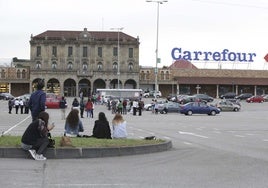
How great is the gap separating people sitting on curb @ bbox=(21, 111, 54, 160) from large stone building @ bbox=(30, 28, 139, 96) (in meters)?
118

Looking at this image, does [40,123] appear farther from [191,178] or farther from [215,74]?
[215,74]

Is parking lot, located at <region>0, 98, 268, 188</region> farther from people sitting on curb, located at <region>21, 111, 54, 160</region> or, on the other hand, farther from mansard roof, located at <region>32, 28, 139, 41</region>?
mansard roof, located at <region>32, 28, 139, 41</region>

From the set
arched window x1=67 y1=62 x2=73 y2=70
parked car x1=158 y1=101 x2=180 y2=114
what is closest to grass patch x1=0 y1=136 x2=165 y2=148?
parked car x1=158 y1=101 x2=180 y2=114

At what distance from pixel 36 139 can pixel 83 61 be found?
124m

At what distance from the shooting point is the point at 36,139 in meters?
14.9

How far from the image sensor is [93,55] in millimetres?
138375

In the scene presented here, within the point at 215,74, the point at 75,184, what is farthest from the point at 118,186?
the point at 215,74

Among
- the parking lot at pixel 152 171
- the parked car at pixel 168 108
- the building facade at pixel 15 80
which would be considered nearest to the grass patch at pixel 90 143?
the parking lot at pixel 152 171

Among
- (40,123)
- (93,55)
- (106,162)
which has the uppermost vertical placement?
(93,55)

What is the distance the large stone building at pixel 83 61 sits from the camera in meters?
135

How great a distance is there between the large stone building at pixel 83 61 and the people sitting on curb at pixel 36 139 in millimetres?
117766

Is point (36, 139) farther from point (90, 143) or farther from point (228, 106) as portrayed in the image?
point (228, 106)

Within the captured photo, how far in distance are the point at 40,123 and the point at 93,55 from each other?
124 m

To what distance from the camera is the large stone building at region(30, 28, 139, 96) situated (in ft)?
443
